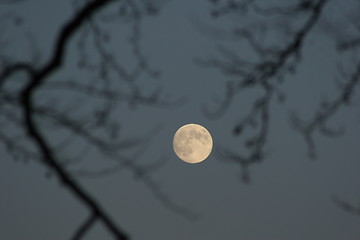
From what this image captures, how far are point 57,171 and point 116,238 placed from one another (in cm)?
69

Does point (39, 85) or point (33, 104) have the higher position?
point (39, 85)

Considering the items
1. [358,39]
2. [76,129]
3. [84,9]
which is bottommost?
[76,129]

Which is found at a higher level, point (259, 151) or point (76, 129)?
point (259, 151)

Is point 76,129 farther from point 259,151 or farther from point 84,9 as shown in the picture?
point 259,151

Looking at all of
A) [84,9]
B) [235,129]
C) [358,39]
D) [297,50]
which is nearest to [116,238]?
[235,129]

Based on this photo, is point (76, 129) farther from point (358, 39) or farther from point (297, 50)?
point (358, 39)

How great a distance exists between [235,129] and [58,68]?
4.85ft

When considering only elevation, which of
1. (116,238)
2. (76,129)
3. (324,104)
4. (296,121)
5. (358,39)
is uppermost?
(358,39)

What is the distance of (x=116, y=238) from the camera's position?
11.9ft

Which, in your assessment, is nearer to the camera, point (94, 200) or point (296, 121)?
point (94, 200)

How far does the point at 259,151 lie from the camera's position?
426 centimetres

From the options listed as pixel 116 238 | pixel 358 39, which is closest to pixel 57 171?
pixel 116 238

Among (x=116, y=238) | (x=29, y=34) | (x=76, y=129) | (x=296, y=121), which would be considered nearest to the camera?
(x=116, y=238)

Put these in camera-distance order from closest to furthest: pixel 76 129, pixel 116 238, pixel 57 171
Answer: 1. pixel 116 238
2. pixel 57 171
3. pixel 76 129
